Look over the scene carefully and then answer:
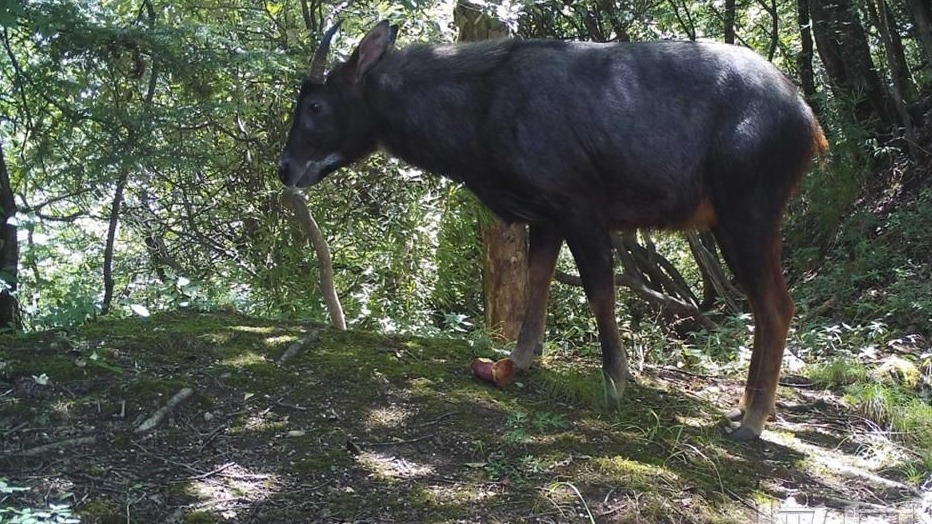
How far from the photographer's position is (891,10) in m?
10.3

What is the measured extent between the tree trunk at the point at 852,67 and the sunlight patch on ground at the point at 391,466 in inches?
340

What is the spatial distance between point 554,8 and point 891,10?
4.46 m

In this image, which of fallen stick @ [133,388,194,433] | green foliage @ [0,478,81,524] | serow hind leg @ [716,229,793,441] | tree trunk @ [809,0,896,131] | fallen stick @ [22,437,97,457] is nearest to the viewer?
green foliage @ [0,478,81,524]

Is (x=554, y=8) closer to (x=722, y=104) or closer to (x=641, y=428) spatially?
(x=722, y=104)

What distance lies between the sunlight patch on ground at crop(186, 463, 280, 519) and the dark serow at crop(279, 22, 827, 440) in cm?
193

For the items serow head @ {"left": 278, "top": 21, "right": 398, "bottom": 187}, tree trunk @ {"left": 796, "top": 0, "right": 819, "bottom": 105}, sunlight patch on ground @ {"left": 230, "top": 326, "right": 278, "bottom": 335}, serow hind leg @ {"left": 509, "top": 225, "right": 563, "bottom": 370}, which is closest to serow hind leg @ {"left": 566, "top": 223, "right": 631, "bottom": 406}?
serow hind leg @ {"left": 509, "top": 225, "right": 563, "bottom": 370}

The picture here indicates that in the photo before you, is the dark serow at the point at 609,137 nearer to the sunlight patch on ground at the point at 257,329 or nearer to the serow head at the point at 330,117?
the serow head at the point at 330,117

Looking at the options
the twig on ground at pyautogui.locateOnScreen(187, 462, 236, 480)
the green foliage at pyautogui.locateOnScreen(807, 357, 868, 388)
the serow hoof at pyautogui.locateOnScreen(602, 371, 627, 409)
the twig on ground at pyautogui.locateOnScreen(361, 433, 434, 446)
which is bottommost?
the twig on ground at pyautogui.locateOnScreen(187, 462, 236, 480)

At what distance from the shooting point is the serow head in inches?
191

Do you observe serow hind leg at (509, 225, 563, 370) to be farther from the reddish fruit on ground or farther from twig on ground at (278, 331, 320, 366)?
twig on ground at (278, 331, 320, 366)

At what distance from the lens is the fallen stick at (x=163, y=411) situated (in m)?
3.83

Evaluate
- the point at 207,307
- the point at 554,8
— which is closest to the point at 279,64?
the point at 207,307

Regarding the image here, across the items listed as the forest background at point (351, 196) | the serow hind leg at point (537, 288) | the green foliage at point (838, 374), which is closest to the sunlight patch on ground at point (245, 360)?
the forest background at point (351, 196)

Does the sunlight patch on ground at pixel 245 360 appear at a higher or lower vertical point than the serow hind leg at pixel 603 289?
lower
